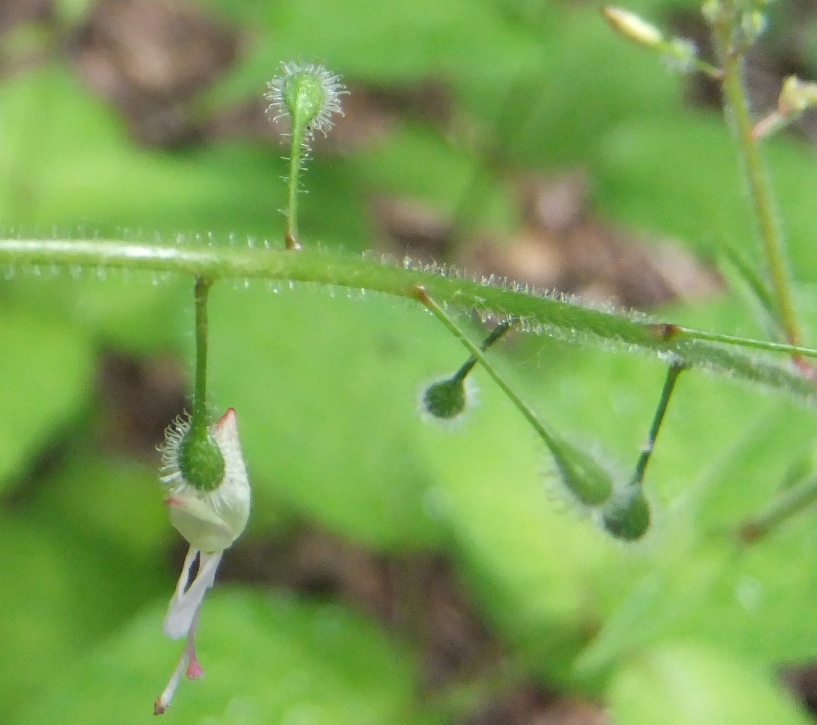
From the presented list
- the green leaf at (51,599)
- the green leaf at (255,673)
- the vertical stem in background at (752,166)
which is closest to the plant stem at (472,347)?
the vertical stem in background at (752,166)

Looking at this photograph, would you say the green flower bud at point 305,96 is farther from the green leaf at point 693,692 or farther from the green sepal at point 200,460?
the green leaf at point 693,692

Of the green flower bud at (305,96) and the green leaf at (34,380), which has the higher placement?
the green flower bud at (305,96)

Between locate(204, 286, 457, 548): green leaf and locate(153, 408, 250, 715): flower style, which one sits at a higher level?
locate(153, 408, 250, 715): flower style

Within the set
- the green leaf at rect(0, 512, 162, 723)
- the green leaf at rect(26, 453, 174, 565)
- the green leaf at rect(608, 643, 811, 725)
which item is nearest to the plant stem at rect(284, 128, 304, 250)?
the green leaf at rect(608, 643, 811, 725)

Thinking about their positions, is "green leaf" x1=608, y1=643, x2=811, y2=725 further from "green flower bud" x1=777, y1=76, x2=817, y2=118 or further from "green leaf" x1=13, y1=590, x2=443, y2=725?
"green flower bud" x1=777, y1=76, x2=817, y2=118

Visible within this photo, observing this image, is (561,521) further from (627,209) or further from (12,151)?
(12,151)

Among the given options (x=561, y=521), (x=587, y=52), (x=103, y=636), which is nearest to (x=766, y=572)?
(x=561, y=521)
